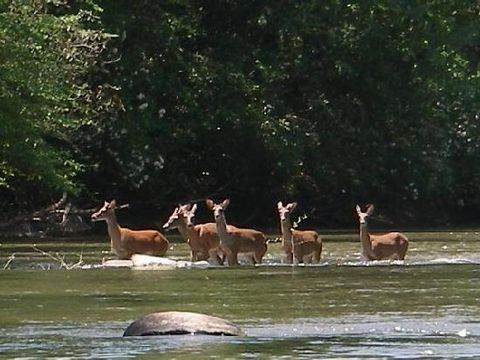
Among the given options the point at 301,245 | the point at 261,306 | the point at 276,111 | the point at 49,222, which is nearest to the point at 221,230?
the point at 301,245

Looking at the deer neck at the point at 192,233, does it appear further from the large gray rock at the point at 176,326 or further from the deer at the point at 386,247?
the large gray rock at the point at 176,326

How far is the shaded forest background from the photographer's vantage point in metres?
37.6

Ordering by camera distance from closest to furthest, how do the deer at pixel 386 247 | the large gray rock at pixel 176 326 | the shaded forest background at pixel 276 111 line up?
the large gray rock at pixel 176 326, the deer at pixel 386 247, the shaded forest background at pixel 276 111

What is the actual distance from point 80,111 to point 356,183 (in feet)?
36.7

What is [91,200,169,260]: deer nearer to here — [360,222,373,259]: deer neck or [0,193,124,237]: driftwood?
[360,222,373,259]: deer neck

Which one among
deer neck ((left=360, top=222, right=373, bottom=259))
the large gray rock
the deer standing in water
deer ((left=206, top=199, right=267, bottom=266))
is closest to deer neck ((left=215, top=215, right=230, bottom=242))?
deer ((left=206, top=199, right=267, bottom=266))

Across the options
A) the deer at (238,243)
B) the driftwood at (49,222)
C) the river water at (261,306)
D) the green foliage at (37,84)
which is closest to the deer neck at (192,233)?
the deer at (238,243)

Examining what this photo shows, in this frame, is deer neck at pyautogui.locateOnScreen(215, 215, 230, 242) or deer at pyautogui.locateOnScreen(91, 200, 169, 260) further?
deer at pyautogui.locateOnScreen(91, 200, 169, 260)

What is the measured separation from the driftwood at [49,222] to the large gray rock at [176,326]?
774 inches

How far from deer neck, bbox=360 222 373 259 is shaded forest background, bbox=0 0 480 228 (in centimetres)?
807

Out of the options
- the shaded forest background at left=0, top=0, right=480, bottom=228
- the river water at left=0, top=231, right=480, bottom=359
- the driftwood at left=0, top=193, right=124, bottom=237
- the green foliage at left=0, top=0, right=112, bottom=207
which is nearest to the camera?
the river water at left=0, top=231, right=480, bottom=359

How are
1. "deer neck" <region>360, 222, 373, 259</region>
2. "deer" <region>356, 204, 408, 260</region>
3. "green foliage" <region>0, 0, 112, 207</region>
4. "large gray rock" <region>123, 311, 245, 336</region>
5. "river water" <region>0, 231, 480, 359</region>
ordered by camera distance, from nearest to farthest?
"river water" <region>0, 231, 480, 359</region> < "large gray rock" <region>123, 311, 245, 336</region> < "deer neck" <region>360, 222, 373, 259</region> < "deer" <region>356, 204, 408, 260</region> < "green foliage" <region>0, 0, 112, 207</region>

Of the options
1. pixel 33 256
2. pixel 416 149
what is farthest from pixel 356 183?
pixel 33 256

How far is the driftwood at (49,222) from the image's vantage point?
35844 millimetres
